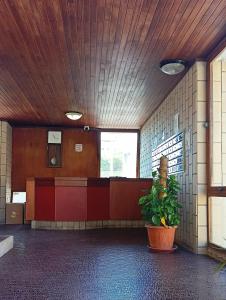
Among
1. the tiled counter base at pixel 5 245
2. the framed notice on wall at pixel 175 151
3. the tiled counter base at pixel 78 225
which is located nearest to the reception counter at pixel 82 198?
the tiled counter base at pixel 78 225

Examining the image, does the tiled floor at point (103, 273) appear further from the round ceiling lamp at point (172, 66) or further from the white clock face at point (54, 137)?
the white clock face at point (54, 137)

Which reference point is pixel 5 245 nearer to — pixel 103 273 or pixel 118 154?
pixel 103 273

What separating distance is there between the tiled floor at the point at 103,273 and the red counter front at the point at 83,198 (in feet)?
6.26

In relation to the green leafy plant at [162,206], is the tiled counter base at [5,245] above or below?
below

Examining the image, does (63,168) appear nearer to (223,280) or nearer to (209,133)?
(209,133)

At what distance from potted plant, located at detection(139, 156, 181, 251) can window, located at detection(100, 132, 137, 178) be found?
17.2 feet

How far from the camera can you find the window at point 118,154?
10.4 m

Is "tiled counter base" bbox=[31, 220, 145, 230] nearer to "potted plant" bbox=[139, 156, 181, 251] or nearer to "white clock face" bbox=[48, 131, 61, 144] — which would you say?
"white clock face" bbox=[48, 131, 61, 144]

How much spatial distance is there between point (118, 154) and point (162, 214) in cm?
558

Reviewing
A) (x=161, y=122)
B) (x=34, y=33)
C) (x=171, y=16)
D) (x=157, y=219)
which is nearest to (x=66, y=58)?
(x=34, y=33)

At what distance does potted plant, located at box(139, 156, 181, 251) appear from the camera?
4.95 m

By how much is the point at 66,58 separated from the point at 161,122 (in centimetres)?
296

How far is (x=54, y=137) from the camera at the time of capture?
10.1 metres

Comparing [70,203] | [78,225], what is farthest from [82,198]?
[78,225]
